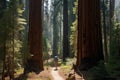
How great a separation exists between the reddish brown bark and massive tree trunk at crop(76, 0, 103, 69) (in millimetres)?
4587

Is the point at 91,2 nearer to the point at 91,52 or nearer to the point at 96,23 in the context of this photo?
the point at 96,23

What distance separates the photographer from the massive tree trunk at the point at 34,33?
21.8 meters

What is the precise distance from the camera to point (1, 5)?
3192 centimetres

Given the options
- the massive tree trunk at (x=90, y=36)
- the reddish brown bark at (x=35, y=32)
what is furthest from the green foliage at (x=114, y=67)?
the reddish brown bark at (x=35, y=32)

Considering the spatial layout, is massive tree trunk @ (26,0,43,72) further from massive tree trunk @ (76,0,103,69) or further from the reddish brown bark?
massive tree trunk @ (76,0,103,69)

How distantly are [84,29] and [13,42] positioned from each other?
4656mm

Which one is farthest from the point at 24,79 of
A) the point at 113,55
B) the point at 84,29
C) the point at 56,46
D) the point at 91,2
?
the point at 56,46

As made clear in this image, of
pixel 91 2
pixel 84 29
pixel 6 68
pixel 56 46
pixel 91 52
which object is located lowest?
pixel 56 46

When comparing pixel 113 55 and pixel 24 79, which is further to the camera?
pixel 24 79

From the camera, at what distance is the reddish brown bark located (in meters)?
21.8

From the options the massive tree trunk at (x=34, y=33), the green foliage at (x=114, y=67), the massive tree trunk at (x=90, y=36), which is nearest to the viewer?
the green foliage at (x=114, y=67)

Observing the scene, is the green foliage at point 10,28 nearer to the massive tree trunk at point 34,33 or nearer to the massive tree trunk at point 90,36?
the massive tree trunk at point 34,33

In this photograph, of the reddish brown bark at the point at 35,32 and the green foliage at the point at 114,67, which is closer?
the green foliage at the point at 114,67

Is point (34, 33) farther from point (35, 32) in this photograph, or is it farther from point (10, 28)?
point (10, 28)
